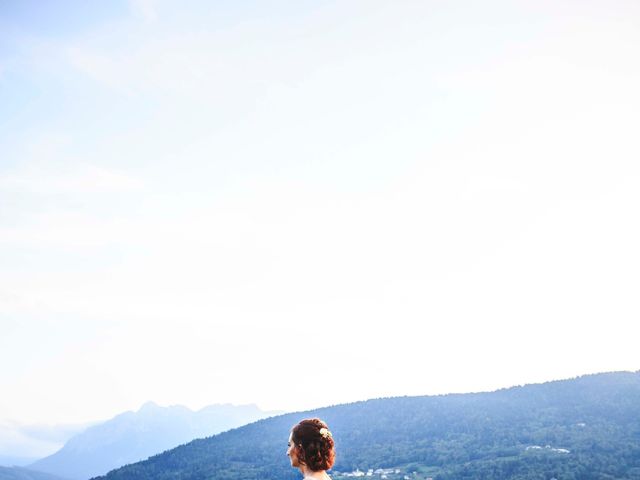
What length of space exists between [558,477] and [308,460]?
132 meters

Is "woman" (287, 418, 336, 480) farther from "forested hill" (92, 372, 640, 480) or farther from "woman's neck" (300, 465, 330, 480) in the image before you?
"forested hill" (92, 372, 640, 480)

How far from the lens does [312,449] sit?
771 cm

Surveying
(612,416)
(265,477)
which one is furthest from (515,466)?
(265,477)

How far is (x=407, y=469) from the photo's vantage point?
170625mm

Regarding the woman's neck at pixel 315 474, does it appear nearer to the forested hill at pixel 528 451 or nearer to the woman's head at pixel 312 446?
the woman's head at pixel 312 446

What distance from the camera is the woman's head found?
773cm

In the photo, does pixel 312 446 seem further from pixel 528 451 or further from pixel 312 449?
pixel 528 451

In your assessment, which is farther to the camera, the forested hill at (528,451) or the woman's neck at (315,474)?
the forested hill at (528,451)

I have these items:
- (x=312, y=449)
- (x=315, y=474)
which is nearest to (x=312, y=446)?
(x=312, y=449)

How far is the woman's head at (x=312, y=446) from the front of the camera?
7.73 m

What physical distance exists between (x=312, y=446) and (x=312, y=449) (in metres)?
0.04

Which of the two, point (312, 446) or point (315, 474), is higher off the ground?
point (312, 446)

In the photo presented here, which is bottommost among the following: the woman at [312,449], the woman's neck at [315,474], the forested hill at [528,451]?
the forested hill at [528,451]

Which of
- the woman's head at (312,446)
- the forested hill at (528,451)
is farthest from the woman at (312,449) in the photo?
the forested hill at (528,451)
